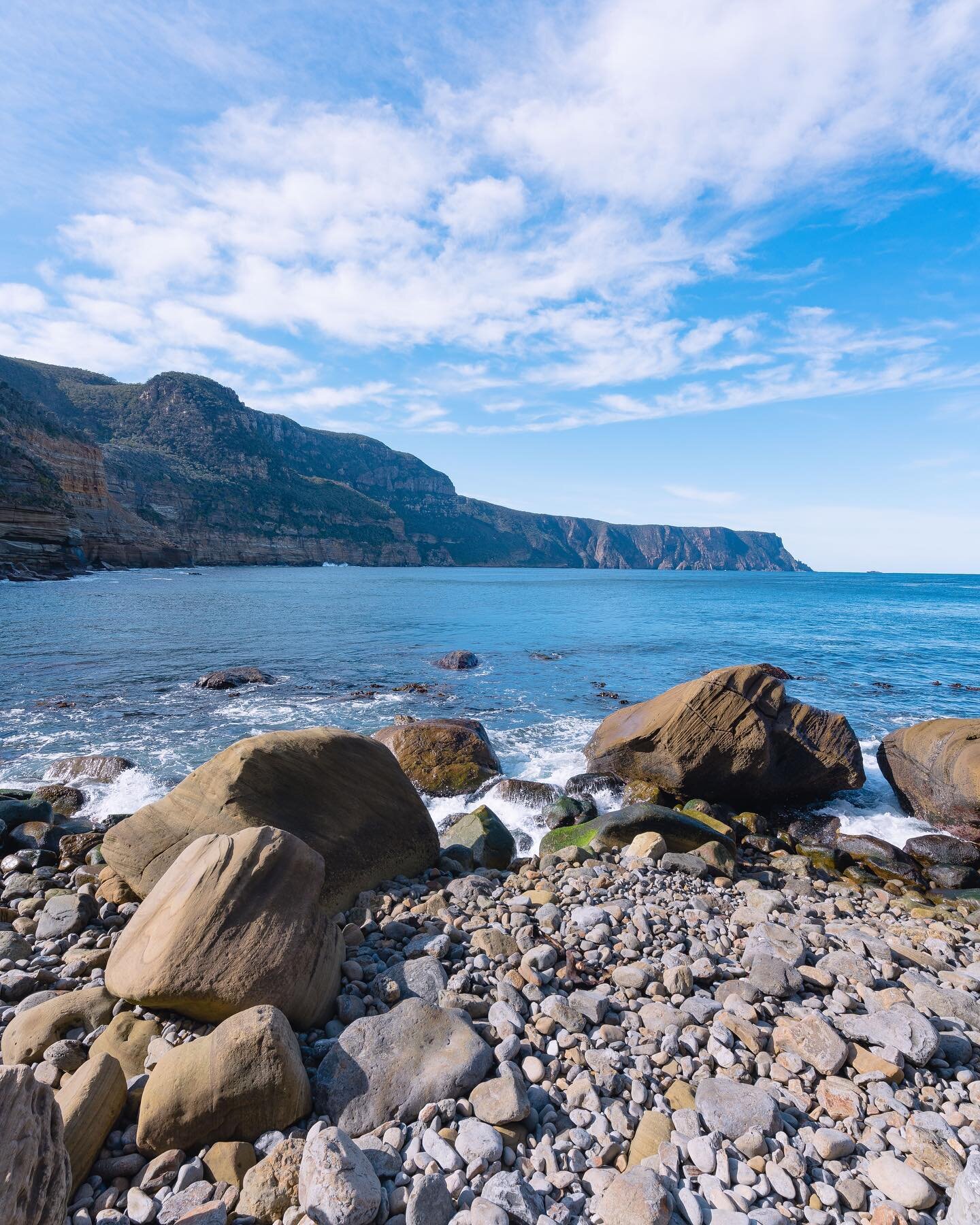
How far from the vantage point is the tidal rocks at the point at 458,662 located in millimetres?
25953

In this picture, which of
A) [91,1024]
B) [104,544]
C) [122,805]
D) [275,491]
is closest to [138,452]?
[275,491]

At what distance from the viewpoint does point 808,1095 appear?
4188 mm

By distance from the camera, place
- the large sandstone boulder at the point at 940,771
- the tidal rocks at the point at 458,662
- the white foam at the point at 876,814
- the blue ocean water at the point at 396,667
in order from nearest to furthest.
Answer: the large sandstone boulder at the point at 940,771
the white foam at the point at 876,814
the blue ocean water at the point at 396,667
the tidal rocks at the point at 458,662

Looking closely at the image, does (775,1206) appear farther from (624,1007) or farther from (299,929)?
(299,929)

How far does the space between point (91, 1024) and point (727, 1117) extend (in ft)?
15.8

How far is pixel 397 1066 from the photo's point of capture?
13.7 ft

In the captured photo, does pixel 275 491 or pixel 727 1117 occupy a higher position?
pixel 275 491

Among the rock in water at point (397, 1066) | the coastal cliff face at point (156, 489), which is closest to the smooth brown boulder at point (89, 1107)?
the rock in water at point (397, 1066)

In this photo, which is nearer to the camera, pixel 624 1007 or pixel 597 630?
pixel 624 1007

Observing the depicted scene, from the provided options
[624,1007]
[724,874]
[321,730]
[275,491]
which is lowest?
[724,874]

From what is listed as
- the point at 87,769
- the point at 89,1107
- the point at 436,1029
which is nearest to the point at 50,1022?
the point at 89,1107

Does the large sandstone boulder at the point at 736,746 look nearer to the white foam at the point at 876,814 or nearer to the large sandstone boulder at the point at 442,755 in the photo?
the white foam at the point at 876,814

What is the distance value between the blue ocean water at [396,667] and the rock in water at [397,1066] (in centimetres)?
775

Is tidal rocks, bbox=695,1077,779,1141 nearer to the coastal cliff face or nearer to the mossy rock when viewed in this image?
the mossy rock
